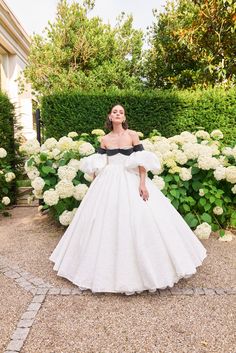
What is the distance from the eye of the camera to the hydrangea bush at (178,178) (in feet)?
16.1

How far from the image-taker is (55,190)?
16.8 feet

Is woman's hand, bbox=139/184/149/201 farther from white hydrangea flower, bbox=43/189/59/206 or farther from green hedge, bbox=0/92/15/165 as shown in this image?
green hedge, bbox=0/92/15/165

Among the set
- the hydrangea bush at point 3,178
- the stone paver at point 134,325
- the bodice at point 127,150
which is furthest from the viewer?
the hydrangea bush at point 3,178

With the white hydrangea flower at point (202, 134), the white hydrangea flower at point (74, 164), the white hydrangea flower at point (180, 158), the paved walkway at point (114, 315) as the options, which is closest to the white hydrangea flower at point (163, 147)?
the white hydrangea flower at point (180, 158)

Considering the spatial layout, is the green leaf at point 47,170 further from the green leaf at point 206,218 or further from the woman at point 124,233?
the green leaf at point 206,218

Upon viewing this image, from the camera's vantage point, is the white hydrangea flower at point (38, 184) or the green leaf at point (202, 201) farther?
the white hydrangea flower at point (38, 184)

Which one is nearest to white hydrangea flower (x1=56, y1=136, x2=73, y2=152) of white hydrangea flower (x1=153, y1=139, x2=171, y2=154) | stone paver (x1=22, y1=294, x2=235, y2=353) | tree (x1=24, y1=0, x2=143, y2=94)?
white hydrangea flower (x1=153, y1=139, x2=171, y2=154)

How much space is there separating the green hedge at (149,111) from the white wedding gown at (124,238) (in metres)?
4.03

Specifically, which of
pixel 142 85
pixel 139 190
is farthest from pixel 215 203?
pixel 142 85

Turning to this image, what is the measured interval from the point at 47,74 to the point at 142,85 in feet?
12.6

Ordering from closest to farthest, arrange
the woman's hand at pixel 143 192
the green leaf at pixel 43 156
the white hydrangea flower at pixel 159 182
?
the woman's hand at pixel 143 192
the white hydrangea flower at pixel 159 182
the green leaf at pixel 43 156

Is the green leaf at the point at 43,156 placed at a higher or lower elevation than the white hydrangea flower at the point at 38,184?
higher

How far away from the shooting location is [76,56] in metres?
11.2

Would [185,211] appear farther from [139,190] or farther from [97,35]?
[97,35]
